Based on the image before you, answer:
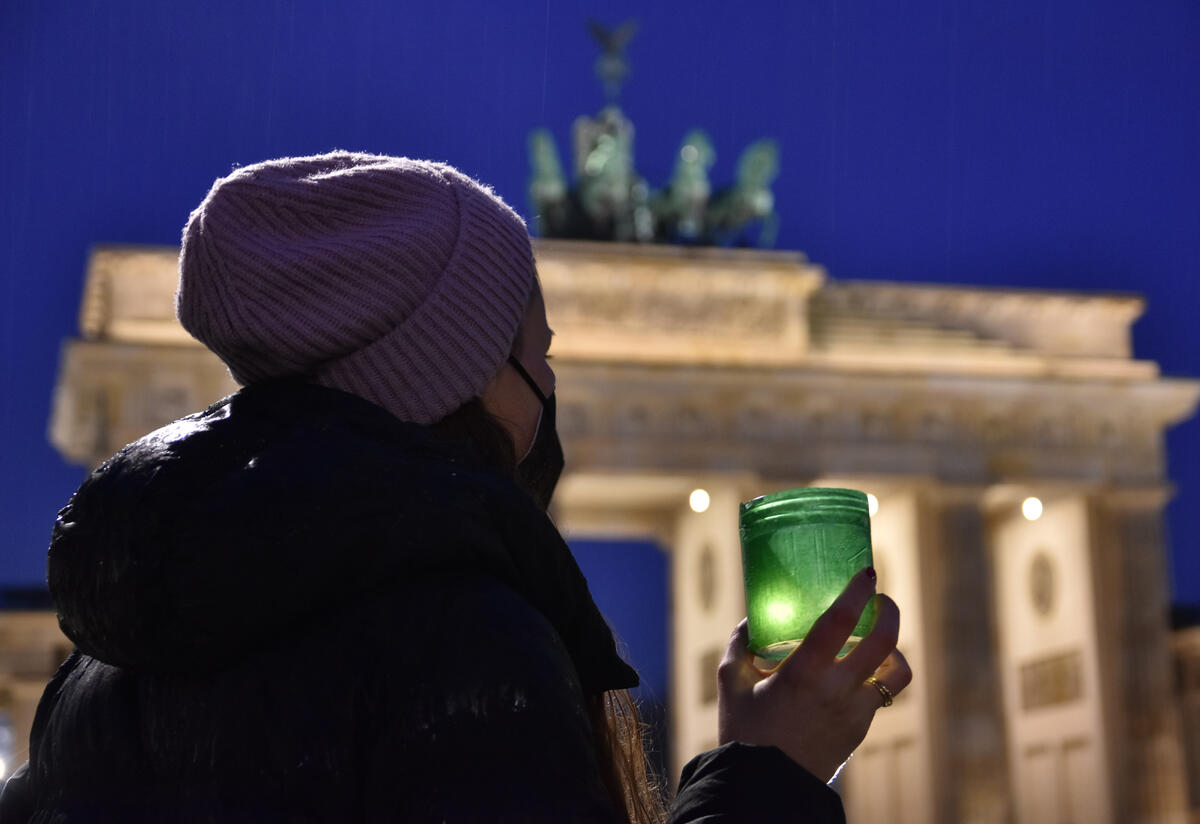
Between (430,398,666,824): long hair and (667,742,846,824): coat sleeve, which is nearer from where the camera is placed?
(667,742,846,824): coat sleeve

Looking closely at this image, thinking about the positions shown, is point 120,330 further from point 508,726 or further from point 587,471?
point 508,726

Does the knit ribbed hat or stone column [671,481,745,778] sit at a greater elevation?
the knit ribbed hat

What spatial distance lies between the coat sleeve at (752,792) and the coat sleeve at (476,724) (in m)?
0.09

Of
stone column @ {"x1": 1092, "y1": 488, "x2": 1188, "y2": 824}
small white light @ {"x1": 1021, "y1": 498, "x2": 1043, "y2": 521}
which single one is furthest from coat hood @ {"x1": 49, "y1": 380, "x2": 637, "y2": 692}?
small white light @ {"x1": 1021, "y1": 498, "x2": 1043, "y2": 521}

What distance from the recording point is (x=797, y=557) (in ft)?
5.32

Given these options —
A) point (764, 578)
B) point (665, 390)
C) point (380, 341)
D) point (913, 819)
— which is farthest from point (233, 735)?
point (913, 819)

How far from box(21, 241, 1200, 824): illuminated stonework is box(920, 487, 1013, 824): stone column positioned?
4 centimetres

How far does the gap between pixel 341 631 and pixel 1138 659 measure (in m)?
28.1

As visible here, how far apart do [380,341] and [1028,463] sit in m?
27.4

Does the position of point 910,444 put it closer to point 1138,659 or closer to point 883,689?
point 1138,659

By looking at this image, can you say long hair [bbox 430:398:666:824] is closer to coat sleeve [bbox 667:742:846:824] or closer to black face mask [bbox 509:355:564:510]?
black face mask [bbox 509:355:564:510]

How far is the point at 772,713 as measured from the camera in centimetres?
143

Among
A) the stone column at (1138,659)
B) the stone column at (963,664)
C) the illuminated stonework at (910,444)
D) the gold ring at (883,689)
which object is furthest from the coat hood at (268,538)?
the stone column at (1138,659)

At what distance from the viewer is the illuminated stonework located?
87.7 ft
